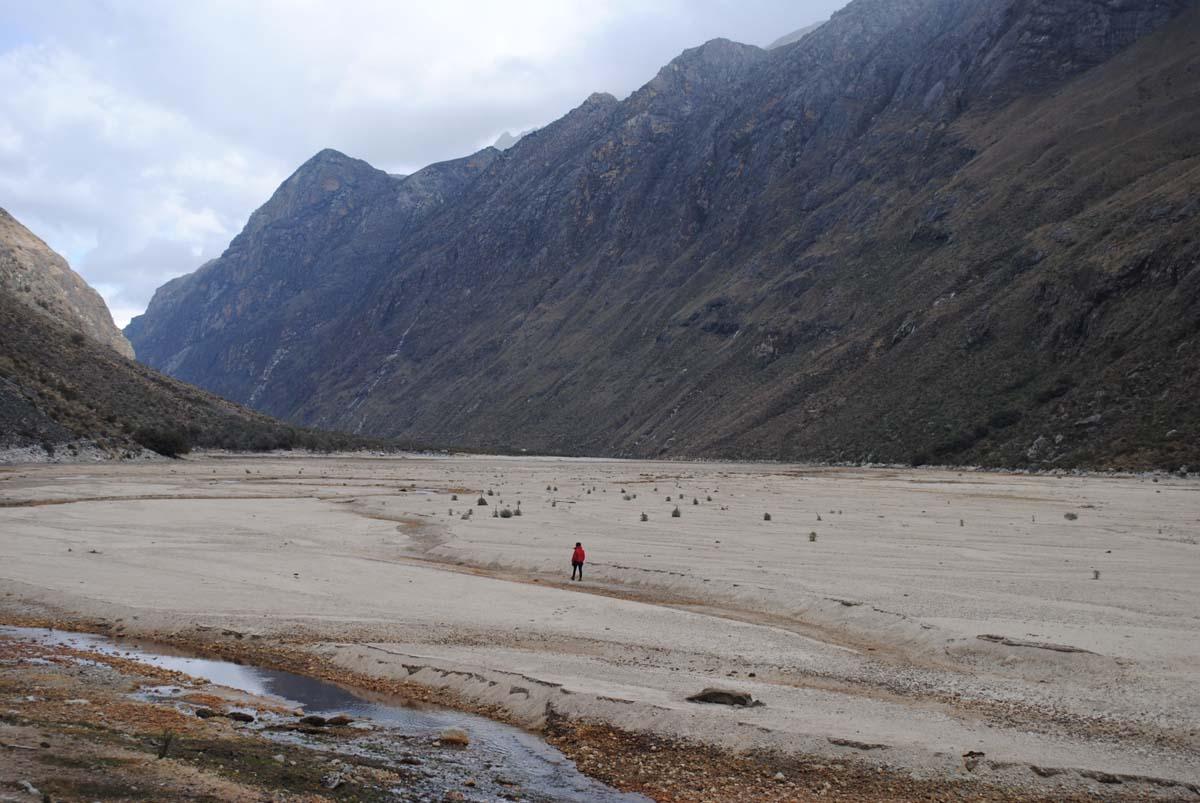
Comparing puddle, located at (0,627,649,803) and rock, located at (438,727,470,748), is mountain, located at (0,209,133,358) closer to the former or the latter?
puddle, located at (0,627,649,803)

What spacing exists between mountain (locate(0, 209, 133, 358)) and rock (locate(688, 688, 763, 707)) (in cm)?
10602

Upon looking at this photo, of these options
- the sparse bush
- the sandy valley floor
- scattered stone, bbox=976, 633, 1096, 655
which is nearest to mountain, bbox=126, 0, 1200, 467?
the sandy valley floor

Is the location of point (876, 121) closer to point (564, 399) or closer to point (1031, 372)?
point (564, 399)

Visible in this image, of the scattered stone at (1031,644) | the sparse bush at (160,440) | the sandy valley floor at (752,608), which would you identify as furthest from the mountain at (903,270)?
the sparse bush at (160,440)

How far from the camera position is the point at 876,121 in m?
148

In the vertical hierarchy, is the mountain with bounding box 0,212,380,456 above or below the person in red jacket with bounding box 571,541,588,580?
above

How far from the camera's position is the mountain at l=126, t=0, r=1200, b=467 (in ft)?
231

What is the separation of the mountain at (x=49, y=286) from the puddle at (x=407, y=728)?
9863 cm

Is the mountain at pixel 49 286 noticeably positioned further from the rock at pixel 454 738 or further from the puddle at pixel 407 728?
the rock at pixel 454 738

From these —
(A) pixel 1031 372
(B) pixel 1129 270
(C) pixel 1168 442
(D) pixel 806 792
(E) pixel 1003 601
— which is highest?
(B) pixel 1129 270

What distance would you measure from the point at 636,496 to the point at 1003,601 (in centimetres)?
2950

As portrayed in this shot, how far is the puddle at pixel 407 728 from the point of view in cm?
1004

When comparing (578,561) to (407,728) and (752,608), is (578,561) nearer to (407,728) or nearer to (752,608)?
Result: (752,608)

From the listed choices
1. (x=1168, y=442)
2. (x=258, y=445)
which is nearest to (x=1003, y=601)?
(x=1168, y=442)
